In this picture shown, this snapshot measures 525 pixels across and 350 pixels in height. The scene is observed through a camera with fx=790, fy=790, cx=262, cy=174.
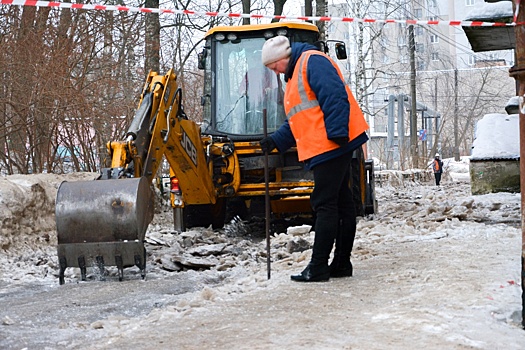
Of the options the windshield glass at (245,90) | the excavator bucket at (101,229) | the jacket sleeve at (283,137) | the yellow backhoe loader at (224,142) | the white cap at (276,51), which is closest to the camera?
the white cap at (276,51)

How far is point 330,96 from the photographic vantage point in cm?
521

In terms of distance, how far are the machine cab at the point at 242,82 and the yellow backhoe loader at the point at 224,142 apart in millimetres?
13

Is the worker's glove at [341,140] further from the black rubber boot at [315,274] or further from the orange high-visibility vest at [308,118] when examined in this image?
the black rubber boot at [315,274]

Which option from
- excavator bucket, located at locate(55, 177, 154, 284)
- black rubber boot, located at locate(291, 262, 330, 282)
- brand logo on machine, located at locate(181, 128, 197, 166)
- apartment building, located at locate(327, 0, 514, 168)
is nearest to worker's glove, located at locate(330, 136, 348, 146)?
black rubber boot, located at locate(291, 262, 330, 282)

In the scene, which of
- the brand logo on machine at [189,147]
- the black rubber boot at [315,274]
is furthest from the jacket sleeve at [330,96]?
the brand logo on machine at [189,147]

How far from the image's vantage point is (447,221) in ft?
30.2

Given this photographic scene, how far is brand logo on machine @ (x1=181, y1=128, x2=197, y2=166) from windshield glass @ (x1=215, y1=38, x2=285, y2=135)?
61.4 inches

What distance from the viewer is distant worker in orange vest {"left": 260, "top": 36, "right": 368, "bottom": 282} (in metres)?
5.23

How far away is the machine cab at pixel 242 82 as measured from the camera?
34.6ft

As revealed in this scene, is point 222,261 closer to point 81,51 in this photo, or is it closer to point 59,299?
point 59,299

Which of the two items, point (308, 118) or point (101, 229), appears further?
point (101, 229)

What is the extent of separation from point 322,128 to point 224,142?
17.1ft

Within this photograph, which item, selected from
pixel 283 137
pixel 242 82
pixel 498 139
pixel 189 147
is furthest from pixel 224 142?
pixel 498 139

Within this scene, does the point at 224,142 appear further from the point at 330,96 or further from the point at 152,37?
the point at 152,37
